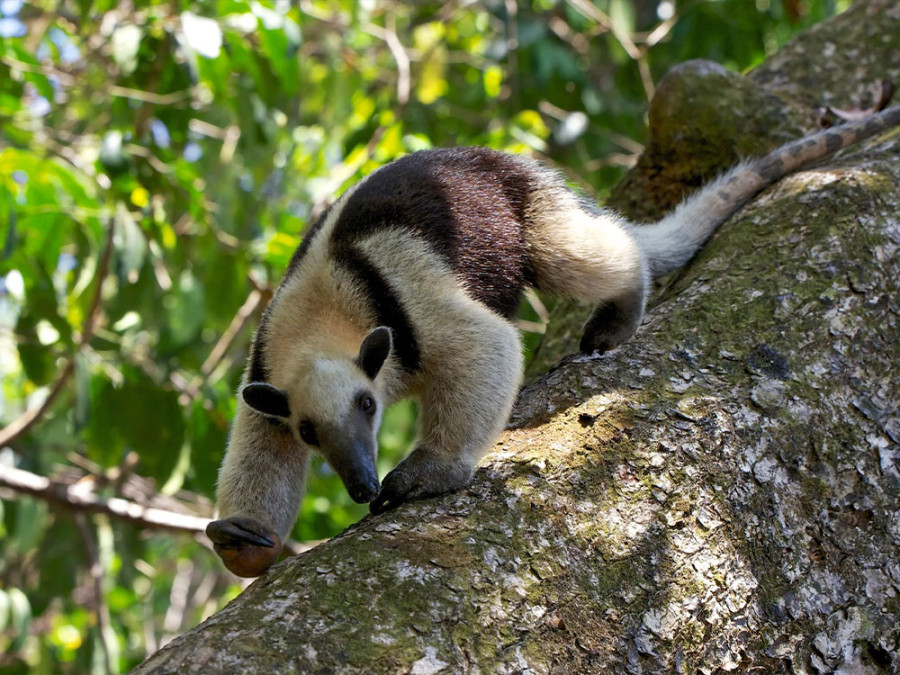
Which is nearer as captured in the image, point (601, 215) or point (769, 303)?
point (769, 303)

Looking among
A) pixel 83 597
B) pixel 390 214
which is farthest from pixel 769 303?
pixel 83 597

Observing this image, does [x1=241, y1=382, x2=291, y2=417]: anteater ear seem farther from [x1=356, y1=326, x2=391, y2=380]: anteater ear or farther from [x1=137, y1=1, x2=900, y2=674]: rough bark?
[x1=137, y1=1, x2=900, y2=674]: rough bark

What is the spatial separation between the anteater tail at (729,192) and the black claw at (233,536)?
2.06 meters

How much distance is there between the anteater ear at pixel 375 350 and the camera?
3.21 m

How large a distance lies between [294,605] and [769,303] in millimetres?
1923

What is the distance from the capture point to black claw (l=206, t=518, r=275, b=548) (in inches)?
122

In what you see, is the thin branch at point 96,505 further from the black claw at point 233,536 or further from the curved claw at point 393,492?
the curved claw at point 393,492

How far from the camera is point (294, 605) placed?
206 cm

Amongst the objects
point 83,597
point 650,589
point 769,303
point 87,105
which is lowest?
point 83,597

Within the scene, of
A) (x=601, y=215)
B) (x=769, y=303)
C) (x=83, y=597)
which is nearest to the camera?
(x=769, y=303)

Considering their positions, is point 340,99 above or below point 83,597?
above

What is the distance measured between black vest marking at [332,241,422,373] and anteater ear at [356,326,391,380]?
0.18 meters

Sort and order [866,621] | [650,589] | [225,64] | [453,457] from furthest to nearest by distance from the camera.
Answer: [225,64] < [453,457] < [866,621] < [650,589]

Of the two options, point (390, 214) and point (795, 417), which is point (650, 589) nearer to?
point (795, 417)
